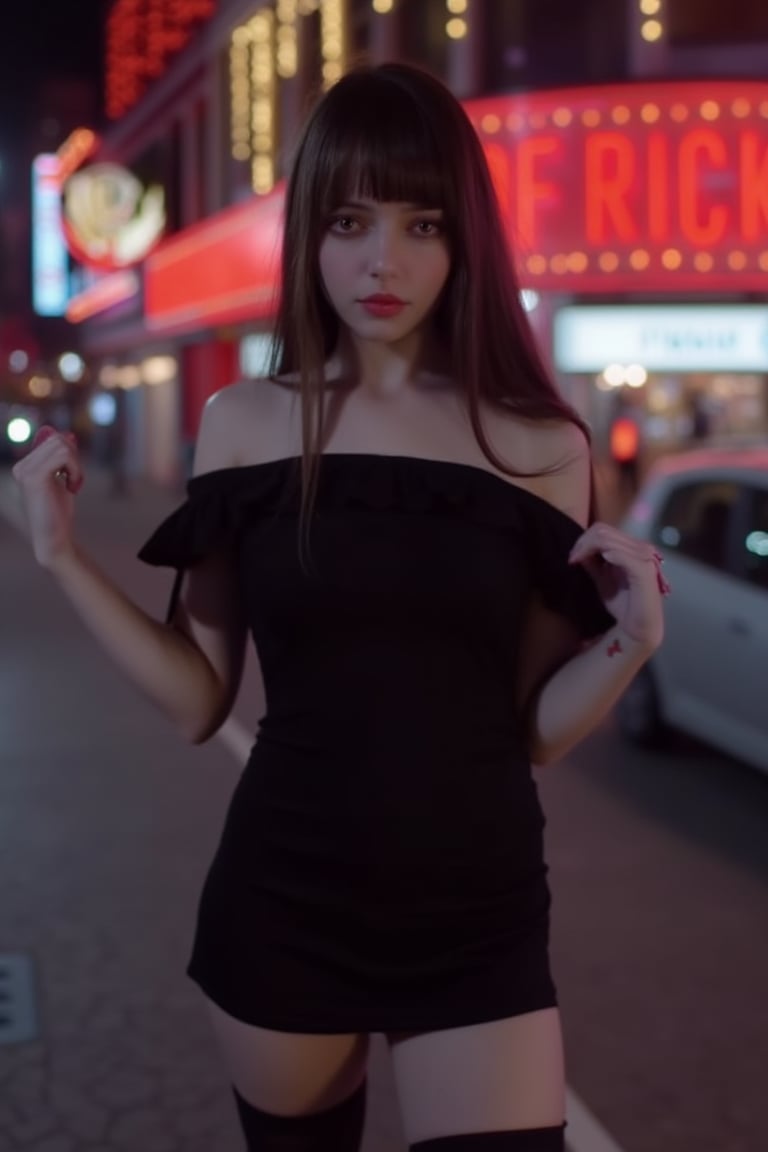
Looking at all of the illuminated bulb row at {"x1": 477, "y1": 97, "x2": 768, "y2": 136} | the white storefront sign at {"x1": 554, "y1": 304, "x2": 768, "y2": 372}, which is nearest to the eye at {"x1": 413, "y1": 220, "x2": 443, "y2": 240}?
the illuminated bulb row at {"x1": 477, "y1": 97, "x2": 768, "y2": 136}

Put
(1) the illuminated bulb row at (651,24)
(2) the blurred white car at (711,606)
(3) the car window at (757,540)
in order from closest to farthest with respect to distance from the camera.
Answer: (2) the blurred white car at (711,606) → (3) the car window at (757,540) → (1) the illuminated bulb row at (651,24)

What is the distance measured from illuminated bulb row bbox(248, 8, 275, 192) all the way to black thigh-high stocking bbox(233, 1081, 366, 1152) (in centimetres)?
2488

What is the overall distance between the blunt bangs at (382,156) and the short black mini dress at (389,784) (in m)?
0.37

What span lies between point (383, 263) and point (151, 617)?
61 centimetres

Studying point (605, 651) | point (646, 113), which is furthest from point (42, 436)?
point (646, 113)

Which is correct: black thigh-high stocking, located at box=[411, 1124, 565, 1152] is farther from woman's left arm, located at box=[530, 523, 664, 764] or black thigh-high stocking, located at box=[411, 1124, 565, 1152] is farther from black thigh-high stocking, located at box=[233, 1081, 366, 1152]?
woman's left arm, located at box=[530, 523, 664, 764]

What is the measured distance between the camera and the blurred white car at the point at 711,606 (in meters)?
6.97

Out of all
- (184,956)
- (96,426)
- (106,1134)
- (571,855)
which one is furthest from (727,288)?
(96,426)

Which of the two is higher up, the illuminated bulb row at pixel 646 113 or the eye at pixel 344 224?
the illuminated bulb row at pixel 646 113

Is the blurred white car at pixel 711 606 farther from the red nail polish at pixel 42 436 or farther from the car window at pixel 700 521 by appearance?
the red nail polish at pixel 42 436

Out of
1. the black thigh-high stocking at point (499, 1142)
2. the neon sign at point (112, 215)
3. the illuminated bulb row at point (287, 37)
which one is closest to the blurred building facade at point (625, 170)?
the illuminated bulb row at point (287, 37)

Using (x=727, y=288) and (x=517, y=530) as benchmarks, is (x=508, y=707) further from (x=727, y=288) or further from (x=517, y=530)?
(x=727, y=288)

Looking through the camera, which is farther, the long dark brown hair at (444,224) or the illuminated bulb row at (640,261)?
the illuminated bulb row at (640,261)

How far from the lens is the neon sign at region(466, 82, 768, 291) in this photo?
57.0ft
